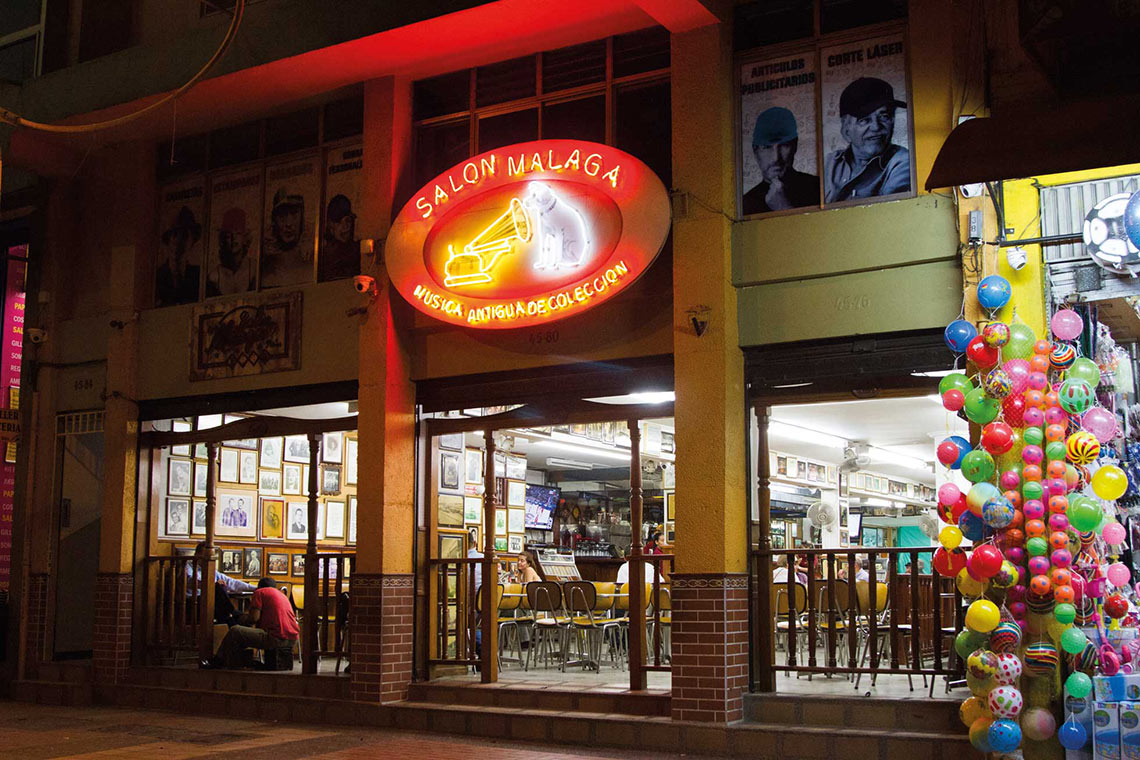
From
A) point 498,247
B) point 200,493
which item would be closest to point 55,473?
point 200,493

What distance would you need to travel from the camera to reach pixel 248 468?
1500cm

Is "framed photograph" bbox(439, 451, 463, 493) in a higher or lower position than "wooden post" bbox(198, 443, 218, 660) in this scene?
higher

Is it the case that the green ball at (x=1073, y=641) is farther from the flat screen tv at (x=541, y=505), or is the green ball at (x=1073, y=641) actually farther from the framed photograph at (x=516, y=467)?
the flat screen tv at (x=541, y=505)

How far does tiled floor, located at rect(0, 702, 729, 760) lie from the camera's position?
29.2 ft

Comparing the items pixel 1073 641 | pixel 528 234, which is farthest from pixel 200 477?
pixel 1073 641

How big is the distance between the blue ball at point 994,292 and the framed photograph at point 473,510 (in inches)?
273

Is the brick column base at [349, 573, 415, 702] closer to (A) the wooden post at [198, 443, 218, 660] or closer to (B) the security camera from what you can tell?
(A) the wooden post at [198, 443, 218, 660]

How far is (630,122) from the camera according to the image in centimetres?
1064

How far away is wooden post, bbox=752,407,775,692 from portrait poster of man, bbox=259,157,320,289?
17.1 feet

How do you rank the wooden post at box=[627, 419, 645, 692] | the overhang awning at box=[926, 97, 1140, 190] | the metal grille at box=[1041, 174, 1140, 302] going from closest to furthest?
the overhang awning at box=[926, 97, 1140, 190], the metal grille at box=[1041, 174, 1140, 302], the wooden post at box=[627, 419, 645, 692]

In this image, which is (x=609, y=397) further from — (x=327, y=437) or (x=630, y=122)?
(x=327, y=437)

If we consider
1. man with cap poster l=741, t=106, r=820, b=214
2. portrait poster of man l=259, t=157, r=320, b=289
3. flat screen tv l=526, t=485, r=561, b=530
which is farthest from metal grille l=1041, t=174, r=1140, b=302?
flat screen tv l=526, t=485, r=561, b=530

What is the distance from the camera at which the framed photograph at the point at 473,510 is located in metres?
13.5

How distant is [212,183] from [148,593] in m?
4.69
